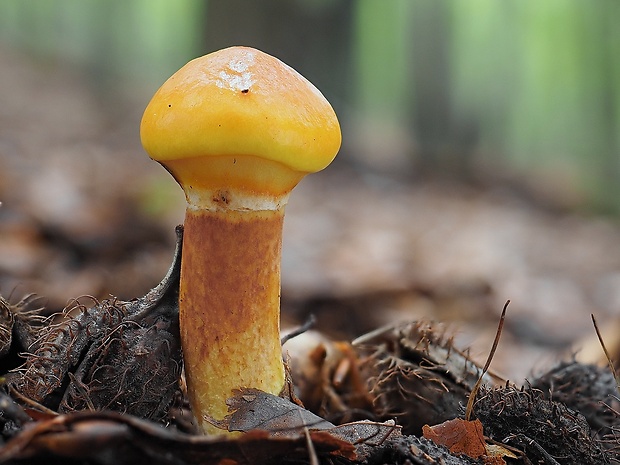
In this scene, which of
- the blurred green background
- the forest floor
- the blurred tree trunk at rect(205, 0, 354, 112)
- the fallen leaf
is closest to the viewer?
the fallen leaf

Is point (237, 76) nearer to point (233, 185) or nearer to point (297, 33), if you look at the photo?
point (233, 185)

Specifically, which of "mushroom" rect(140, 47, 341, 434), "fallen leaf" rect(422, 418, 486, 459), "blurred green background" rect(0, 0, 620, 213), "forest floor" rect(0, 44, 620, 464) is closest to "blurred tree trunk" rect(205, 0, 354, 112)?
"blurred green background" rect(0, 0, 620, 213)

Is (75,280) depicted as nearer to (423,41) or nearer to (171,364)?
(171,364)

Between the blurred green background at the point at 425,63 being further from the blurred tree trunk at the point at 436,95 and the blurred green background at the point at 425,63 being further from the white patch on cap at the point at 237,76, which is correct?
the white patch on cap at the point at 237,76

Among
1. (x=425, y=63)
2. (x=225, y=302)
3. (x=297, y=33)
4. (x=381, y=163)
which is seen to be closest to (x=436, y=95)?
(x=425, y=63)

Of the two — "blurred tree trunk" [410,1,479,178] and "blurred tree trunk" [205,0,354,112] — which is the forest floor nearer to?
"blurred tree trunk" [205,0,354,112]
